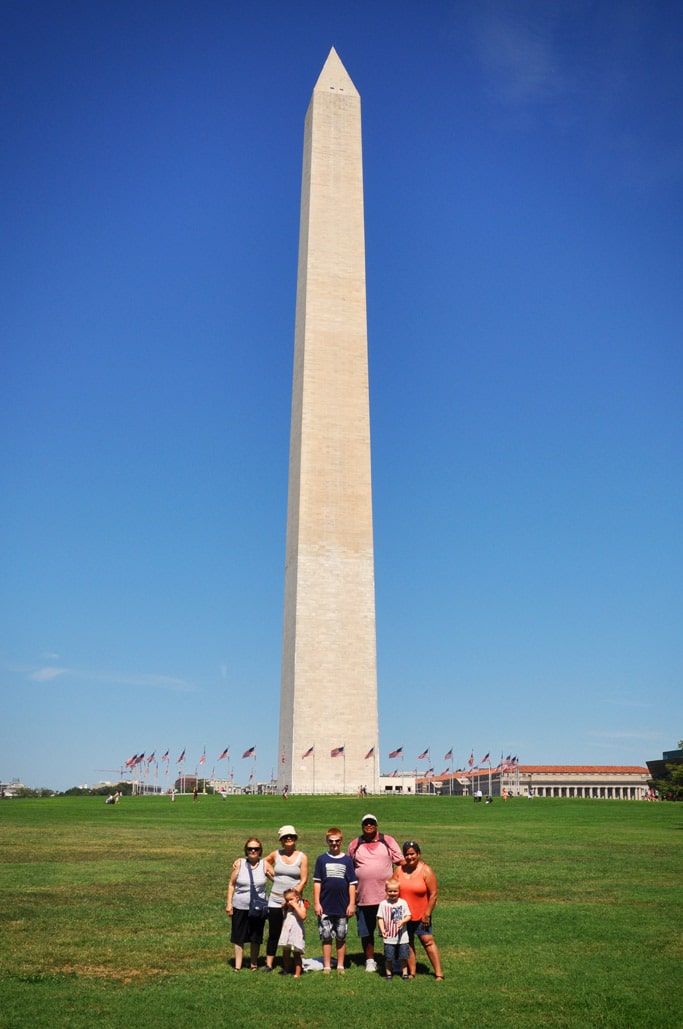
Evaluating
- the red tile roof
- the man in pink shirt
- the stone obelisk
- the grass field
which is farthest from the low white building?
the man in pink shirt

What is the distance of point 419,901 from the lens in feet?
35.4

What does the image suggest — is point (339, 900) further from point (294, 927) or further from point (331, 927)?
point (294, 927)

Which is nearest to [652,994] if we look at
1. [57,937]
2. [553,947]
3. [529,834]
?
[553,947]

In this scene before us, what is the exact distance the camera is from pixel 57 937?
41.3ft

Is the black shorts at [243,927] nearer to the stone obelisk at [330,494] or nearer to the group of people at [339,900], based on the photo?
the group of people at [339,900]

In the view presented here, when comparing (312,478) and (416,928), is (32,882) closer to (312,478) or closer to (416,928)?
(416,928)

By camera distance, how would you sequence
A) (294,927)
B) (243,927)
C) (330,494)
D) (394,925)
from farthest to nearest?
(330,494)
(243,927)
(294,927)
(394,925)

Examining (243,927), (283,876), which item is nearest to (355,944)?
(243,927)

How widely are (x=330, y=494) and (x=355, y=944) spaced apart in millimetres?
49527

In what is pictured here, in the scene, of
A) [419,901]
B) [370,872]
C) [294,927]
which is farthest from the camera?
[370,872]

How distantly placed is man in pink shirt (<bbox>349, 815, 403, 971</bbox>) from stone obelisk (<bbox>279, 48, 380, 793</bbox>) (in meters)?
47.7

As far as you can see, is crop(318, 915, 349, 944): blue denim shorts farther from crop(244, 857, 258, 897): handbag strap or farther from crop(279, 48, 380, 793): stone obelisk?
crop(279, 48, 380, 793): stone obelisk

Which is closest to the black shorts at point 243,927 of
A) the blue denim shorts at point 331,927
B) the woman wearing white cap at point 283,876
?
the woman wearing white cap at point 283,876

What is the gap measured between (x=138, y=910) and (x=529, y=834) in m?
17.7
